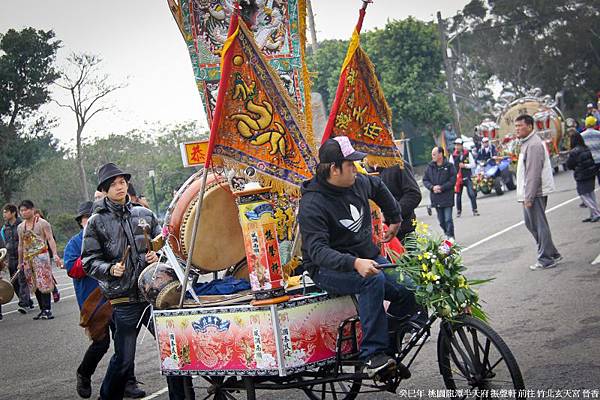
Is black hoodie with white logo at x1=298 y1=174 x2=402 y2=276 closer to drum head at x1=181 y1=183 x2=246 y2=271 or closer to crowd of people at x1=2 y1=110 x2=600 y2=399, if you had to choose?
crowd of people at x1=2 y1=110 x2=600 y2=399

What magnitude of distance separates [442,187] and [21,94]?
2221 centimetres

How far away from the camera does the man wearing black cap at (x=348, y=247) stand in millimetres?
4926

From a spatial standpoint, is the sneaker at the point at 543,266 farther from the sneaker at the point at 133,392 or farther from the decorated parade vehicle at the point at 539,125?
the decorated parade vehicle at the point at 539,125

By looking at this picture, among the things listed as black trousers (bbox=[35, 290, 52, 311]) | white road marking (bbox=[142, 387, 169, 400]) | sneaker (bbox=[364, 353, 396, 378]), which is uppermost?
sneaker (bbox=[364, 353, 396, 378])

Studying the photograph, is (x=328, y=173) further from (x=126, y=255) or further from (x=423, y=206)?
(x=423, y=206)

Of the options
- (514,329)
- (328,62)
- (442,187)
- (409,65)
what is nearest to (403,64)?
(409,65)

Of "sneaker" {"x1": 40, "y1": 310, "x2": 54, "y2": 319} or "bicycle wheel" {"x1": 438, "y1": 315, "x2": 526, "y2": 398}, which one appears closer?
"bicycle wheel" {"x1": 438, "y1": 315, "x2": 526, "y2": 398}

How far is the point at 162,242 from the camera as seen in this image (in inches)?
247

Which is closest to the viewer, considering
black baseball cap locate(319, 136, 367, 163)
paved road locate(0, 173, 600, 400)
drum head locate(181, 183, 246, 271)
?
black baseball cap locate(319, 136, 367, 163)

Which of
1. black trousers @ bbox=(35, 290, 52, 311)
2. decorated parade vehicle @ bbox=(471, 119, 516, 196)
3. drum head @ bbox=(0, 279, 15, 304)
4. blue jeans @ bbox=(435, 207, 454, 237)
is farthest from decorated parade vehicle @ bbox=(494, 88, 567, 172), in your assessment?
drum head @ bbox=(0, 279, 15, 304)

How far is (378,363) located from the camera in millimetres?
4891

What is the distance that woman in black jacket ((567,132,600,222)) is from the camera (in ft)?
46.3

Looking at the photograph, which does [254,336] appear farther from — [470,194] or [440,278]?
[470,194]

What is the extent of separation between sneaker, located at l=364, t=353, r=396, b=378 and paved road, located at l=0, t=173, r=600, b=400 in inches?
56.3
